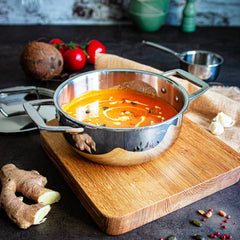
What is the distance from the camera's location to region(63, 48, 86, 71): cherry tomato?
5.30 ft

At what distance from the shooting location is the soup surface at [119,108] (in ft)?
3.08

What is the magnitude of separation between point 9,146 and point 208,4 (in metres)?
2.06

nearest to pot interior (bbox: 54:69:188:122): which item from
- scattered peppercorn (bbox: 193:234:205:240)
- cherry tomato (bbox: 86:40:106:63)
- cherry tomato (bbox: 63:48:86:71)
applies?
scattered peppercorn (bbox: 193:234:205:240)

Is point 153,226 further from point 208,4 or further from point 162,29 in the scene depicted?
point 208,4

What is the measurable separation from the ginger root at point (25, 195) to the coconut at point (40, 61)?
0.68 meters

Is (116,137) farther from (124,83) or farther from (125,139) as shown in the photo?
(124,83)

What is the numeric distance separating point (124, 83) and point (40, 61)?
0.51 meters

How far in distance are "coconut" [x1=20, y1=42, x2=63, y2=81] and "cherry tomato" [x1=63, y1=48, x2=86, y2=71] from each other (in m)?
0.14

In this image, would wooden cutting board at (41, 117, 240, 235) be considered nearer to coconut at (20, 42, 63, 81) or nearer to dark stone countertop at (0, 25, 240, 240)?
dark stone countertop at (0, 25, 240, 240)

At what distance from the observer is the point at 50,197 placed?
80 cm

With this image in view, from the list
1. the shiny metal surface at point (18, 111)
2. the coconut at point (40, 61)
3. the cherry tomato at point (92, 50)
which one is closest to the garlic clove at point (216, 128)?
the shiny metal surface at point (18, 111)

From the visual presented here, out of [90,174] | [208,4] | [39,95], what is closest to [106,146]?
[90,174]

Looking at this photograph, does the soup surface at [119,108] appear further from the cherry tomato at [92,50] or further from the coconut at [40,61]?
the cherry tomato at [92,50]

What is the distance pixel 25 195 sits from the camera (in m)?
0.79
